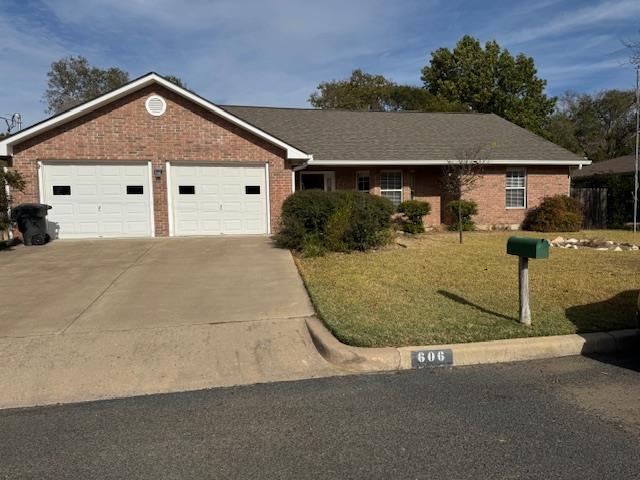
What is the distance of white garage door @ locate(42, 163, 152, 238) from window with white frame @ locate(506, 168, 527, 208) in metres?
13.7

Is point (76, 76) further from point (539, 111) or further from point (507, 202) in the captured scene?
point (507, 202)

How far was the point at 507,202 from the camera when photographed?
63.3 feet

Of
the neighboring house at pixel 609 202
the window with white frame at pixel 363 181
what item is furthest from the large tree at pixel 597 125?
the window with white frame at pixel 363 181

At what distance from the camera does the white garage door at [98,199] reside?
1411 cm

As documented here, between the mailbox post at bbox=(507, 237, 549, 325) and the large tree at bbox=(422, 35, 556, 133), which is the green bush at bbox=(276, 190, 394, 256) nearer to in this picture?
the mailbox post at bbox=(507, 237, 549, 325)

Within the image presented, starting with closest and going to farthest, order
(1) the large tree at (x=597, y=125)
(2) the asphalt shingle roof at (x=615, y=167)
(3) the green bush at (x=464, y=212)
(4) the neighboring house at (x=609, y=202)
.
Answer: (3) the green bush at (x=464, y=212)
(4) the neighboring house at (x=609, y=202)
(2) the asphalt shingle roof at (x=615, y=167)
(1) the large tree at (x=597, y=125)

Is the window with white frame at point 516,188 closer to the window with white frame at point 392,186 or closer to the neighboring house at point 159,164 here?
the neighboring house at point 159,164

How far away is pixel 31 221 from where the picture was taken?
13125 millimetres

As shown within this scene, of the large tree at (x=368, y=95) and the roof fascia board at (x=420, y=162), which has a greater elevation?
the large tree at (x=368, y=95)

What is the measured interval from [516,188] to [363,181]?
20.7ft

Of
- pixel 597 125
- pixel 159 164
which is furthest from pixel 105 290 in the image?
pixel 597 125

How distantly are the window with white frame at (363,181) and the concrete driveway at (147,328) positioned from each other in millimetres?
8547

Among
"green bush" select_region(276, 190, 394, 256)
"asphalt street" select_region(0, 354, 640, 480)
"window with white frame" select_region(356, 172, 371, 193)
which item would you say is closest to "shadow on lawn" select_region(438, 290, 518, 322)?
"asphalt street" select_region(0, 354, 640, 480)

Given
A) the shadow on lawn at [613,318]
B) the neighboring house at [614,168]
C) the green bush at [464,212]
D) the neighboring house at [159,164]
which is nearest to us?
the shadow on lawn at [613,318]
